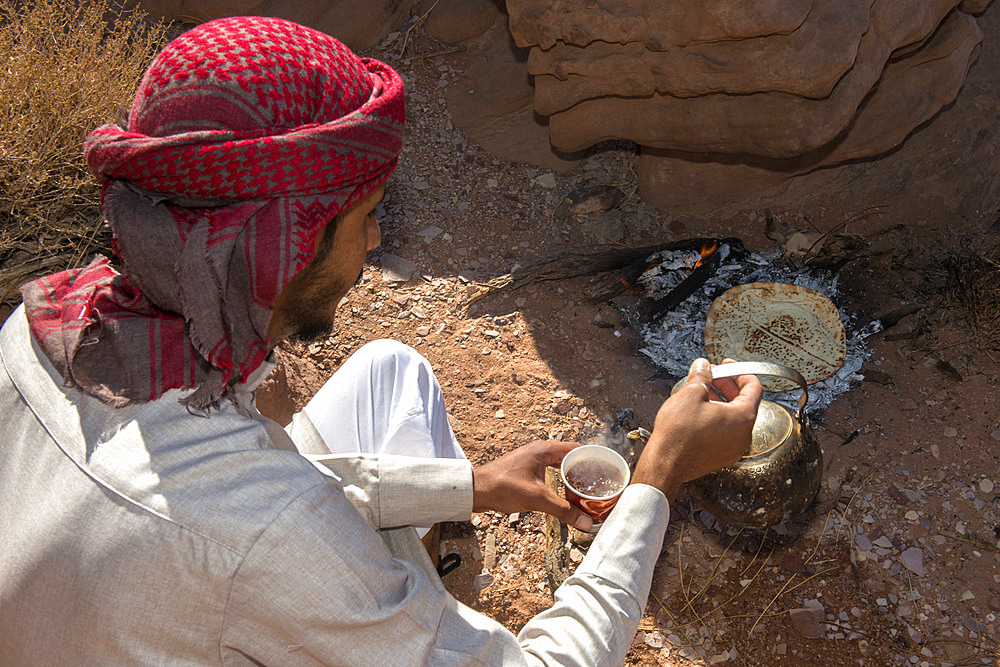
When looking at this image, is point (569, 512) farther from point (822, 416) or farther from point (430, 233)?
point (430, 233)

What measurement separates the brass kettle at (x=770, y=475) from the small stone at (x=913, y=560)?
0.60 meters

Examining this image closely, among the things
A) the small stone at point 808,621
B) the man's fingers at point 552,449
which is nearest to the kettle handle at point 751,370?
the man's fingers at point 552,449

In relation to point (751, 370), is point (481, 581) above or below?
below

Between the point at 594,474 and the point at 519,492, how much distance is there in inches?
10.0

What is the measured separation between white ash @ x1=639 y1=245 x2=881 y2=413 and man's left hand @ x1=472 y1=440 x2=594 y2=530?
1.50m

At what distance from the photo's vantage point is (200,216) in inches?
59.0

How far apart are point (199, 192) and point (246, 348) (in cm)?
34

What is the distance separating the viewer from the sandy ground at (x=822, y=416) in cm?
279

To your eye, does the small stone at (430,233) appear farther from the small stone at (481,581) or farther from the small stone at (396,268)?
the small stone at (481,581)

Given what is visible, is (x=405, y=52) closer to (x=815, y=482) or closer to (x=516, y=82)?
(x=516, y=82)

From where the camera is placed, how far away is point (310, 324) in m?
1.79

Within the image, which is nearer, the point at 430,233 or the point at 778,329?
the point at 778,329

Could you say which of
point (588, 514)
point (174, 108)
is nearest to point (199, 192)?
point (174, 108)

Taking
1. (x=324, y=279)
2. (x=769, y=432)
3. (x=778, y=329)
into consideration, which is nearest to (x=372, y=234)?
(x=324, y=279)
